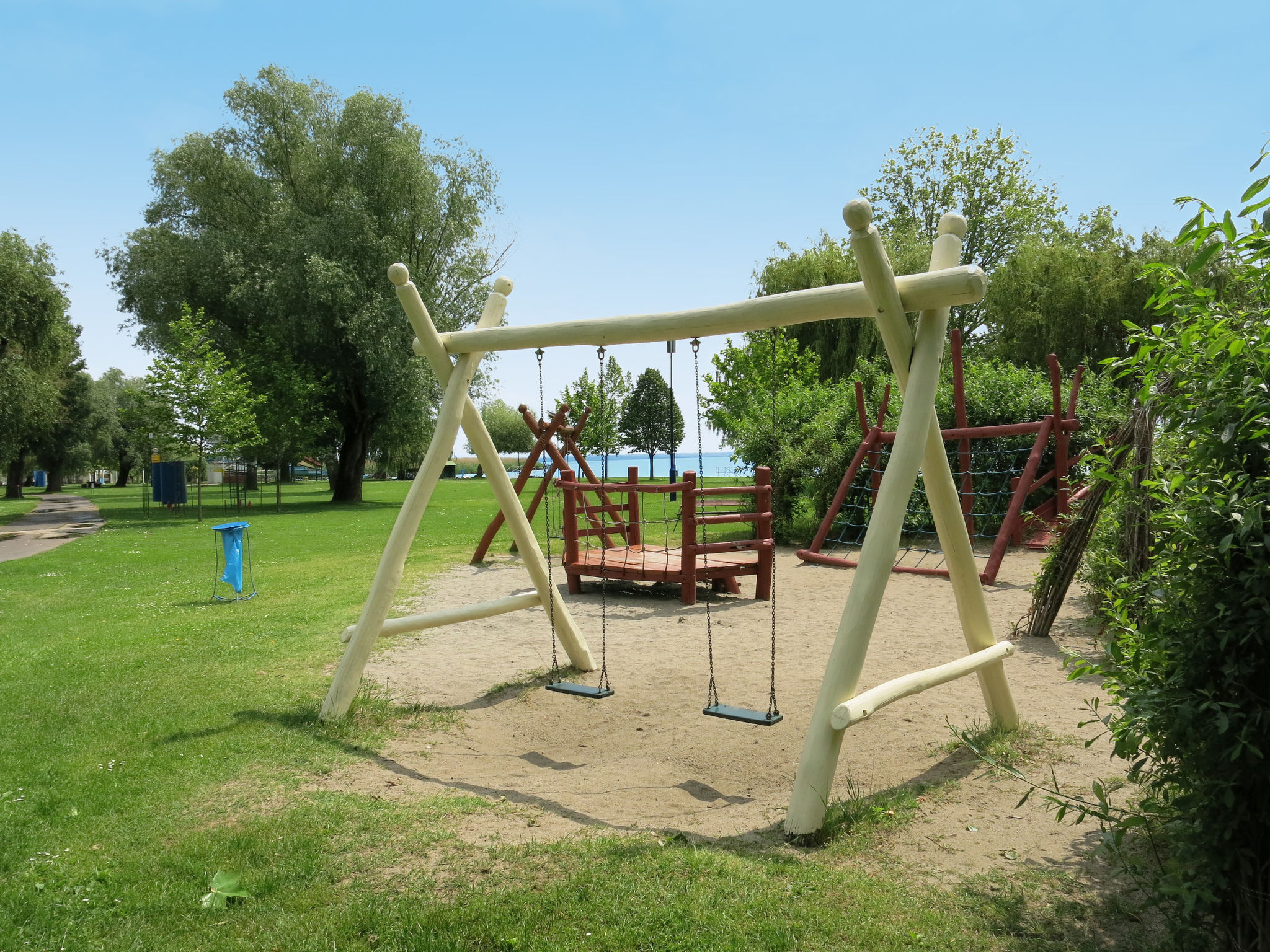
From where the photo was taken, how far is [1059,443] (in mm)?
13211

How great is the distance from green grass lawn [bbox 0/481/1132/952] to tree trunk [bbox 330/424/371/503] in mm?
26014

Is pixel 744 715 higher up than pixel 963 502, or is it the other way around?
pixel 963 502

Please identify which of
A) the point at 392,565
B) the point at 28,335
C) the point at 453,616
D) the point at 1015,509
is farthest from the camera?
the point at 28,335

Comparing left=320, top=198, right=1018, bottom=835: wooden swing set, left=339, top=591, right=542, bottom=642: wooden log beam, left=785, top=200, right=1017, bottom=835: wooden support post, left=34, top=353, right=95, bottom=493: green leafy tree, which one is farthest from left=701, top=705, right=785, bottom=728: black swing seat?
left=34, top=353, right=95, bottom=493: green leafy tree

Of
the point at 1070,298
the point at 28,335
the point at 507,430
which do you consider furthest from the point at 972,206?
the point at 507,430

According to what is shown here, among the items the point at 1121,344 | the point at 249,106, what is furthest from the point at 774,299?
the point at 249,106

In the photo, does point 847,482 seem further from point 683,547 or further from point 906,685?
point 906,685

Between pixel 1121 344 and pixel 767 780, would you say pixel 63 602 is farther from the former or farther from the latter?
pixel 1121 344

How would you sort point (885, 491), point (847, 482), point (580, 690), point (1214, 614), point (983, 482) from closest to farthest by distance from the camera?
point (1214, 614), point (885, 491), point (580, 690), point (847, 482), point (983, 482)

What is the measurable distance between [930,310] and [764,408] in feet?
50.4

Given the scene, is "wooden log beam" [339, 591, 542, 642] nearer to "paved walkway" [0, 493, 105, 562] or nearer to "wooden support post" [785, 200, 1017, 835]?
"wooden support post" [785, 200, 1017, 835]

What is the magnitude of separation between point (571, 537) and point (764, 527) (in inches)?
98.7

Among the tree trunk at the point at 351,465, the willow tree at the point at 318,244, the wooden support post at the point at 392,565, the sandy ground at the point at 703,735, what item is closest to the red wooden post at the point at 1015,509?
the sandy ground at the point at 703,735

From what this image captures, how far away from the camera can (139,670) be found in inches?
280
